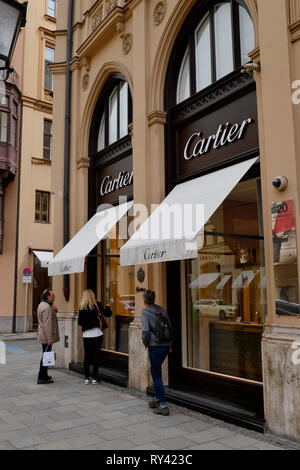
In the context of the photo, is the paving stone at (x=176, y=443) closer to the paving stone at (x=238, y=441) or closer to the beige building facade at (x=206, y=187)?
the paving stone at (x=238, y=441)

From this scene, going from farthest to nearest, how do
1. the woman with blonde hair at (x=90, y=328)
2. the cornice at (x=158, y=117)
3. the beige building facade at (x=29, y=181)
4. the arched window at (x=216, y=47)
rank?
the beige building facade at (x=29, y=181)
the woman with blonde hair at (x=90, y=328)
the cornice at (x=158, y=117)
the arched window at (x=216, y=47)

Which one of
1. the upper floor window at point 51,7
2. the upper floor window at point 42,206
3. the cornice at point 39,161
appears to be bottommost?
the upper floor window at point 42,206

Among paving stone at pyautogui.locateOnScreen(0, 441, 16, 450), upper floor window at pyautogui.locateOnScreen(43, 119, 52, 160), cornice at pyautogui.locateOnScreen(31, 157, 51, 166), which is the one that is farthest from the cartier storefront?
upper floor window at pyautogui.locateOnScreen(43, 119, 52, 160)

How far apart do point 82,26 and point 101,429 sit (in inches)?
390

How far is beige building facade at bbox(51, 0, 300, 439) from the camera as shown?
5.18 meters

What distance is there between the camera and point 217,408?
19.3 ft

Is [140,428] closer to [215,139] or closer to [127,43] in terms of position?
[215,139]

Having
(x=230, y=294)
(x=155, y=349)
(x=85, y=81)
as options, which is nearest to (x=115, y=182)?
(x=85, y=81)

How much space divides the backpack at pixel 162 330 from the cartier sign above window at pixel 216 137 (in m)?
2.57

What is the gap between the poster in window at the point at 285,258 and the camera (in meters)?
4.96

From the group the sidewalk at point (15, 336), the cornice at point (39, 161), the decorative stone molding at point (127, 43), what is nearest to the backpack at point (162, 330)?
the decorative stone molding at point (127, 43)

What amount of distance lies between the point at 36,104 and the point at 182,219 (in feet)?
54.4

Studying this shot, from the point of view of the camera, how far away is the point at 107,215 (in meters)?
9.58
